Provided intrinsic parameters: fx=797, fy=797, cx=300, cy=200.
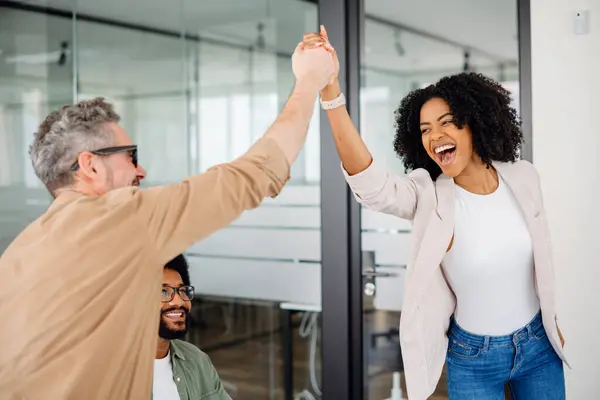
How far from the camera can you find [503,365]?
221 centimetres

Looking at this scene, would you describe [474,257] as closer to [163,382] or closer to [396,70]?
[163,382]

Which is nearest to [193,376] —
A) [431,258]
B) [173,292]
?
[173,292]

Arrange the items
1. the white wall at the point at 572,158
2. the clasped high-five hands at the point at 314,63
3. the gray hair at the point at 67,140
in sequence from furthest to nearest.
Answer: the white wall at the point at 572,158
the clasped high-five hands at the point at 314,63
the gray hair at the point at 67,140

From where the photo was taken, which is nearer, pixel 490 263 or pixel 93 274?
pixel 93 274

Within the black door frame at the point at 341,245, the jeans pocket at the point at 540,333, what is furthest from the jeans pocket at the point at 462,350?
the black door frame at the point at 341,245

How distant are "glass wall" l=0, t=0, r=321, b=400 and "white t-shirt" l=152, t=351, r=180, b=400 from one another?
4.11ft

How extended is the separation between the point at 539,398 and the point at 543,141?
3.67ft

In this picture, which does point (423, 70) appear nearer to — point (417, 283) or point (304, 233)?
point (304, 233)

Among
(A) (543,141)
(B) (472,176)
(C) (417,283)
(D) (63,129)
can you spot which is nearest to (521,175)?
(B) (472,176)

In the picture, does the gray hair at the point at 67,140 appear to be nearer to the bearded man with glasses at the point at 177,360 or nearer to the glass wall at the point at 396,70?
the bearded man with glasses at the point at 177,360

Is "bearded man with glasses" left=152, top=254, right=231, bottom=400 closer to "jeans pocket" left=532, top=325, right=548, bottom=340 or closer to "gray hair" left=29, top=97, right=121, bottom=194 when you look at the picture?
"gray hair" left=29, top=97, right=121, bottom=194

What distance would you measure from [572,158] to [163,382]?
1742 millimetres

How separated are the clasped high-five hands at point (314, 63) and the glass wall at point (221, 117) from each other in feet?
5.05

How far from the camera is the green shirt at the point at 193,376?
2213 mm
